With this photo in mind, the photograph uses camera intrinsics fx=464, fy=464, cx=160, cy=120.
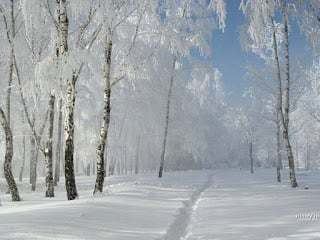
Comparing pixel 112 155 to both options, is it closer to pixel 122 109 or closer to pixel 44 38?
pixel 122 109

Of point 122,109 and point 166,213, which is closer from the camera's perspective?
point 166,213

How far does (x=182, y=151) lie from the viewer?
217 feet

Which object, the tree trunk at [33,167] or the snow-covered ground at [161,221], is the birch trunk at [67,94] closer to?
the snow-covered ground at [161,221]

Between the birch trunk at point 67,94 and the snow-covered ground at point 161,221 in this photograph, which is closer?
the snow-covered ground at point 161,221

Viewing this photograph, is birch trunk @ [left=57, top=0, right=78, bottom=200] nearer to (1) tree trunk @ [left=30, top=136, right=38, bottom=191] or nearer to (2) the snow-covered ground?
(2) the snow-covered ground

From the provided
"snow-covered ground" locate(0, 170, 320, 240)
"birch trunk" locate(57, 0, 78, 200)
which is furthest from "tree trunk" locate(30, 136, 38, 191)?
"snow-covered ground" locate(0, 170, 320, 240)

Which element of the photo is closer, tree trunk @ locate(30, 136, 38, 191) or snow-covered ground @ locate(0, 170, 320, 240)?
snow-covered ground @ locate(0, 170, 320, 240)

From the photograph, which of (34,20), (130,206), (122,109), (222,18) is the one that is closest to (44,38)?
(34,20)

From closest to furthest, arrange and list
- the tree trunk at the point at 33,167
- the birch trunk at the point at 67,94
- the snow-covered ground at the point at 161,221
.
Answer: the snow-covered ground at the point at 161,221, the birch trunk at the point at 67,94, the tree trunk at the point at 33,167

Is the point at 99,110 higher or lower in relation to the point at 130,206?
higher

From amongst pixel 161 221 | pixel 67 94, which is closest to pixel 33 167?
pixel 67 94

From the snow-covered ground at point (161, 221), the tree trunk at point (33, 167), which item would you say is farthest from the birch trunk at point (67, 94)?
the tree trunk at point (33, 167)

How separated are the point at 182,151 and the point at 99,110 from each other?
21.8 meters

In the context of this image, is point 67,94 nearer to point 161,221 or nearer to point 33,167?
point 161,221
